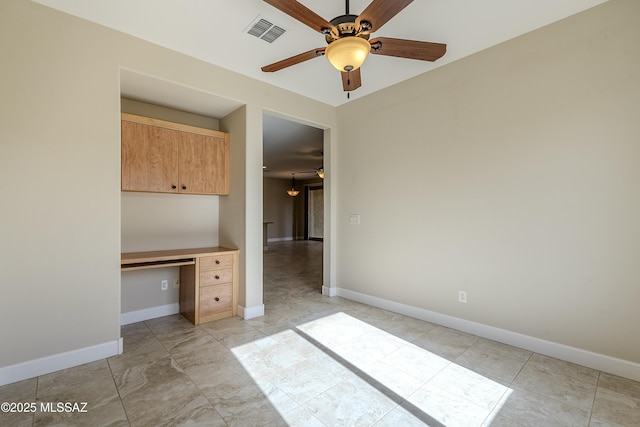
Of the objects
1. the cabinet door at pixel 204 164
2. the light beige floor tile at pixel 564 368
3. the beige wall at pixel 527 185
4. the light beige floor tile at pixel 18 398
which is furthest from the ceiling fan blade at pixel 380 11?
the light beige floor tile at pixel 18 398

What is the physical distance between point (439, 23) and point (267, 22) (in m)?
1.43

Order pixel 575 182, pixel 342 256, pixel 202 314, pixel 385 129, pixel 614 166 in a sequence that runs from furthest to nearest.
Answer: pixel 342 256 < pixel 385 129 < pixel 202 314 < pixel 575 182 < pixel 614 166

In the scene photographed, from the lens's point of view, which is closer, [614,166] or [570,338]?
[614,166]

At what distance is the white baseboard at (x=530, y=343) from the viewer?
2.09 meters

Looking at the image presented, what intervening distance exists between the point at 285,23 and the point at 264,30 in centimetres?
23

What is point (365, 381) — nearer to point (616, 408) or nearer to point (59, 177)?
point (616, 408)

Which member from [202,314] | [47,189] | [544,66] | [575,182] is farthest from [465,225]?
[47,189]

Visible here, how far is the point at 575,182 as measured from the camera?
2271 millimetres

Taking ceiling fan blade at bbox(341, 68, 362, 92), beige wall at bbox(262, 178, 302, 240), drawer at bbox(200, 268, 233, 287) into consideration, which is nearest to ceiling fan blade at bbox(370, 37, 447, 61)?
ceiling fan blade at bbox(341, 68, 362, 92)

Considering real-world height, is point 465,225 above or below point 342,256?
above

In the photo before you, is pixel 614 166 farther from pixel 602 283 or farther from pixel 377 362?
pixel 377 362

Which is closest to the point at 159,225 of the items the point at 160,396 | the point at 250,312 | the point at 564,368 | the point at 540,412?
the point at 250,312

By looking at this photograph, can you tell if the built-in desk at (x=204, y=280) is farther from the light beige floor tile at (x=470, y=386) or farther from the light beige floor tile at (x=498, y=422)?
the light beige floor tile at (x=498, y=422)

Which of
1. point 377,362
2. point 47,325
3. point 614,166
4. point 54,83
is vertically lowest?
point 377,362
